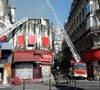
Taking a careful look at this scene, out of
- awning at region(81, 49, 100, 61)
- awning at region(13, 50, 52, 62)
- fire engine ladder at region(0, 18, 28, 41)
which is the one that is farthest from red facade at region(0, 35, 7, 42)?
awning at region(81, 49, 100, 61)

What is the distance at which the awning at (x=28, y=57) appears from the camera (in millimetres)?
58919

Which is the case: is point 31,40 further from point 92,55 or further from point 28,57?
point 92,55

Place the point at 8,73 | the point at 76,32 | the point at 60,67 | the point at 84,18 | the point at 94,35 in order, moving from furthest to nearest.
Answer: the point at 60,67 → the point at 76,32 → the point at 84,18 → the point at 94,35 → the point at 8,73

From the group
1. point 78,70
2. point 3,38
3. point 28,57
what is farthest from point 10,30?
point 78,70

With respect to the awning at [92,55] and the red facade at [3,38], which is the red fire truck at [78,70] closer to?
Answer: the awning at [92,55]

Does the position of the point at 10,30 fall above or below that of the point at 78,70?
above

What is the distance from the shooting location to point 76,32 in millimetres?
87500

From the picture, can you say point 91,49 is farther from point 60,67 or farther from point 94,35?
point 60,67

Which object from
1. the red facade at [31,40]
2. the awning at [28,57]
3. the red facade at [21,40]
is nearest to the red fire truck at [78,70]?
the awning at [28,57]

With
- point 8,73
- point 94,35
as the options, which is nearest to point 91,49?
point 94,35

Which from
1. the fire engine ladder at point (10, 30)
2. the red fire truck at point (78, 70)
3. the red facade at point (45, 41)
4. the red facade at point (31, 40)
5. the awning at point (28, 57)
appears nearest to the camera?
the awning at point (28, 57)

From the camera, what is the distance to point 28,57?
59812 millimetres

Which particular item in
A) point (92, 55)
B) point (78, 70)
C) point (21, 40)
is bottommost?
point (78, 70)

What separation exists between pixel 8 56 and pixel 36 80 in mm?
5912
